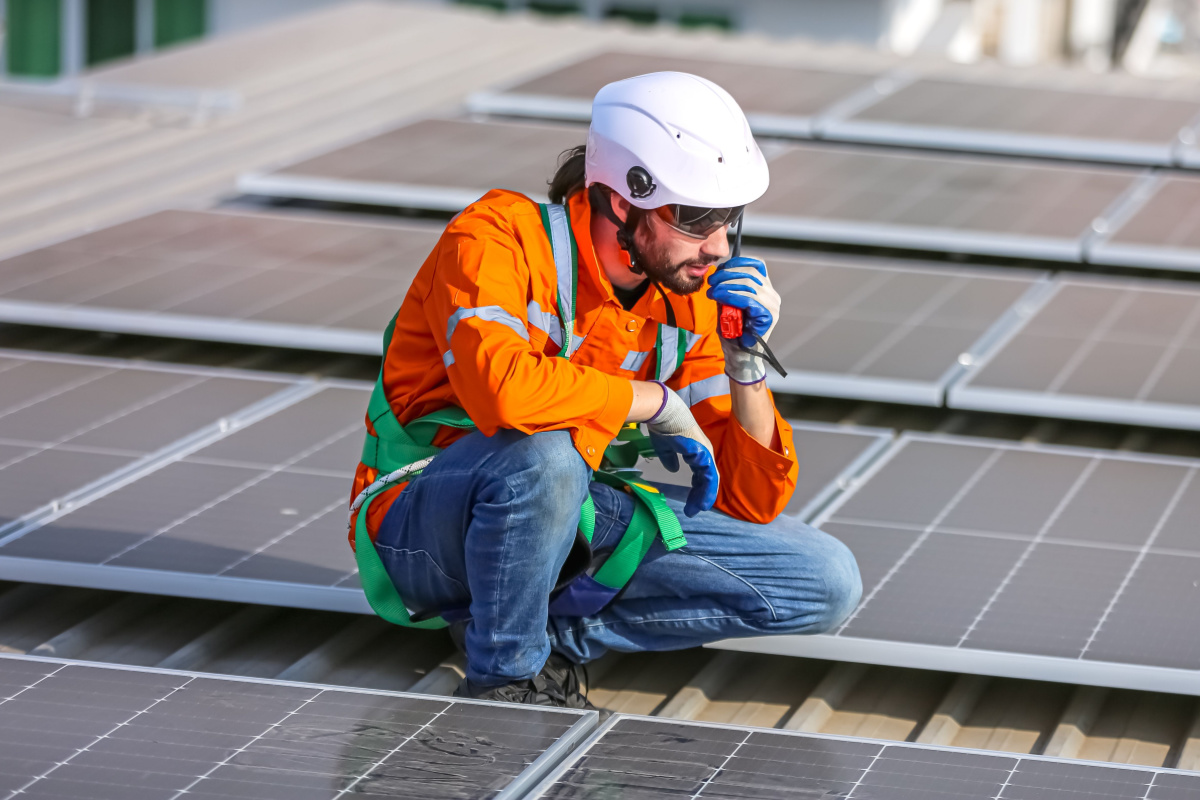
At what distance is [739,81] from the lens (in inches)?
464

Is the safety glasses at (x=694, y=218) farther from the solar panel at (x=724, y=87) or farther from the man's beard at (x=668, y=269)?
the solar panel at (x=724, y=87)

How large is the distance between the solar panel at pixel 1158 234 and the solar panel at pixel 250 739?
507 centimetres

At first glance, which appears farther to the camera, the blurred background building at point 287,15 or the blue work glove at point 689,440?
the blurred background building at point 287,15

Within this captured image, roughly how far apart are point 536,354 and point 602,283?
13.5 inches

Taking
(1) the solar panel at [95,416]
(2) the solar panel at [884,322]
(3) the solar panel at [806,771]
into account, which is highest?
(2) the solar panel at [884,322]

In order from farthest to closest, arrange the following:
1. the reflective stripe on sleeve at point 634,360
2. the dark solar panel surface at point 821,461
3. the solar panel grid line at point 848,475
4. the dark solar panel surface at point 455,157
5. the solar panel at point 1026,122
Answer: the solar panel at point 1026,122 < the dark solar panel surface at point 455,157 < the dark solar panel surface at point 821,461 < the solar panel grid line at point 848,475 < the reflective stripe on sleeve at point 634,360

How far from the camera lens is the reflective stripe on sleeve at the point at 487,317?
3.67 m

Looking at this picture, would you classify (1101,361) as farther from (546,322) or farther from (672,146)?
(546,322)

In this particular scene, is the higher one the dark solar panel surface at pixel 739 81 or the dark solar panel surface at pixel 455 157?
the dark solar panel surface at pixel 739 81

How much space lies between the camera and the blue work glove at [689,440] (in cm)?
383

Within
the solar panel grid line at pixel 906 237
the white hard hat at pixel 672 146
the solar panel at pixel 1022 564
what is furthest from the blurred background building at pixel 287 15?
the white hard hat at pixel 672 146

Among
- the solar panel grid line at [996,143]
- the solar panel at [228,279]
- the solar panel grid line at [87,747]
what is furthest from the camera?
the solar panel grid line at [996,143]

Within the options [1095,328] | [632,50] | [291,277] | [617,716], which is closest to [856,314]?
[1095,328]

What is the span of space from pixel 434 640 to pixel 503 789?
141cm
